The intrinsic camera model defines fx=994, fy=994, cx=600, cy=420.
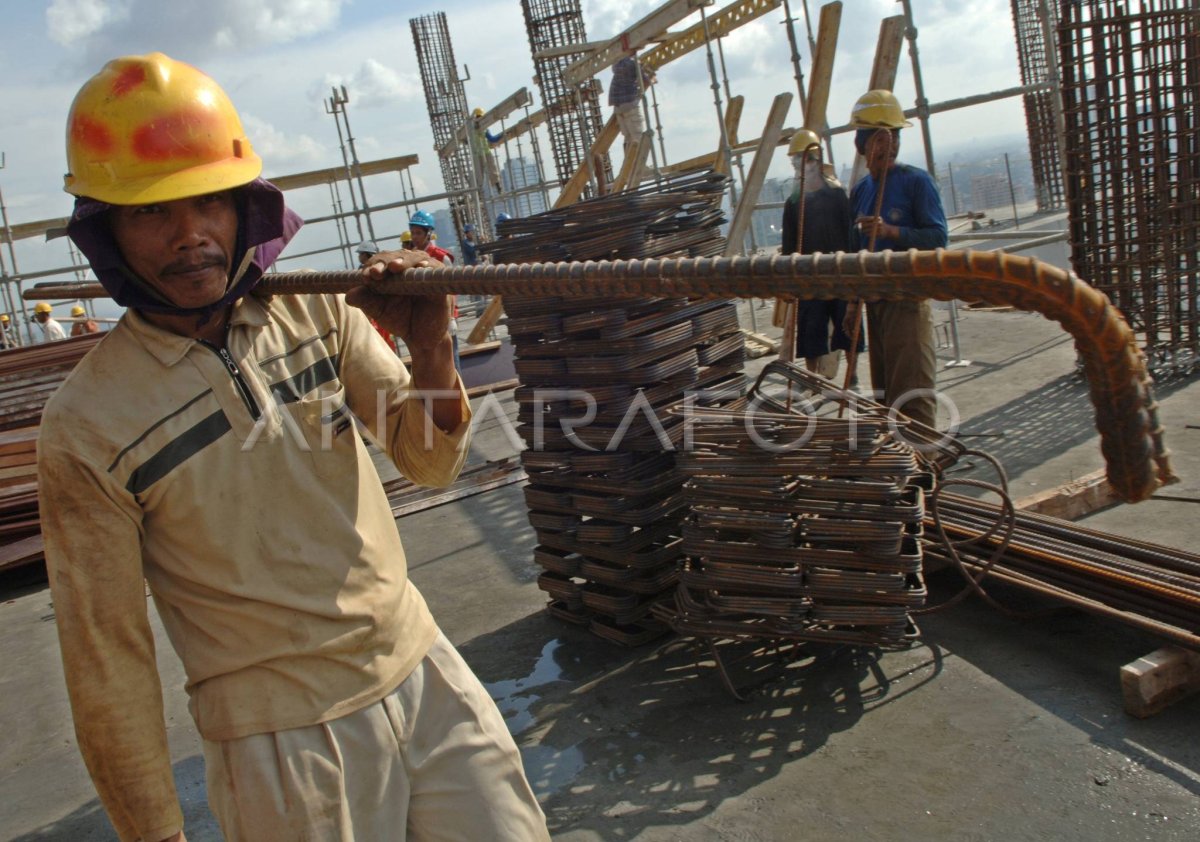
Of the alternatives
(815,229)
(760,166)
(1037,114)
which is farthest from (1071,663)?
(1037,114)

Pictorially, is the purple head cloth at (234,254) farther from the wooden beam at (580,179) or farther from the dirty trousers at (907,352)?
the wooden beam at (580,179)

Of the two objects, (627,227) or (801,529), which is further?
(627,227)

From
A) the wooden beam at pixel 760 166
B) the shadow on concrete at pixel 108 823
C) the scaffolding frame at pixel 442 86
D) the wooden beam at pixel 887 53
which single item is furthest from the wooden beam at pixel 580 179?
the scaffolding frame at pixel 442 86

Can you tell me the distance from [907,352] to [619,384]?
2122 mm

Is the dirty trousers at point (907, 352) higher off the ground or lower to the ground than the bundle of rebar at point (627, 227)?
lower

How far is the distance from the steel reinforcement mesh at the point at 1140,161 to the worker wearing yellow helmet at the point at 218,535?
269 inches

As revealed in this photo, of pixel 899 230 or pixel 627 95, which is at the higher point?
pixel 627 95

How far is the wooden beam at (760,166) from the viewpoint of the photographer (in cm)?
946

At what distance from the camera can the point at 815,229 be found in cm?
720

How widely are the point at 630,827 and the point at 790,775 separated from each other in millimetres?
568

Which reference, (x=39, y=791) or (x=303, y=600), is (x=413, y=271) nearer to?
(x=303, y=600)

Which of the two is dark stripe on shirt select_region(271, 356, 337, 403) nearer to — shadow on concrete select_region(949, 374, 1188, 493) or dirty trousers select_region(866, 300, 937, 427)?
dirty trousers select_region(866, 300, 937, 427)

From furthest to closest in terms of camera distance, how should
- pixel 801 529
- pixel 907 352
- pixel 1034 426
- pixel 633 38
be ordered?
pixel 633 38, pixel 1034 426, pixel 907 352, pixel 801 529

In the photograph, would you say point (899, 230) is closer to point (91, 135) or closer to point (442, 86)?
point (91, 135)
